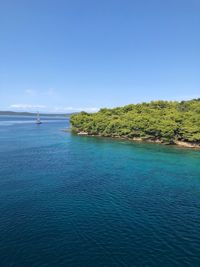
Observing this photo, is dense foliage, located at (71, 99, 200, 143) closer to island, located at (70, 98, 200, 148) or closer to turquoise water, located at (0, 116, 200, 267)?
island, located at (70, 98, 200, 148)

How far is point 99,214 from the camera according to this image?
120ft

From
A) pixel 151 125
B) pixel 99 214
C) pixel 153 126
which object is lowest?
pixel 99 214

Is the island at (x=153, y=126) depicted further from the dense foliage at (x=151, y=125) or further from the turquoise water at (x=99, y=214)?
the turquoise water at (x=99, y=214)

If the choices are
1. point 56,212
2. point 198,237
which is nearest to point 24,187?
point 56,212

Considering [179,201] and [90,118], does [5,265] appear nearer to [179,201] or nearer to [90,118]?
[179,201]

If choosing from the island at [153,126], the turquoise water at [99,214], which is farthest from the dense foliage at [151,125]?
the turquoise water at [99,214]

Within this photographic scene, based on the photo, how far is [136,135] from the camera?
11688cm

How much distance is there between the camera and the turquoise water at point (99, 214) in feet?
89.3

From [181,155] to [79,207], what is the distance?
52012 mm

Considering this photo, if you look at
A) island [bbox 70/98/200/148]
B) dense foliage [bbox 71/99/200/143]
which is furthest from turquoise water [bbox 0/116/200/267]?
dense foliage [bbox 71/99/200/143]

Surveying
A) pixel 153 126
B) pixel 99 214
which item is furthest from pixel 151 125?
pixel 99 214

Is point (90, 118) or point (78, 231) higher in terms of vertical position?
point (90, 118)

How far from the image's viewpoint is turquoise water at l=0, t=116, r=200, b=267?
1072 inches

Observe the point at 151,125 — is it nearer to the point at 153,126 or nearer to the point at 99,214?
the point at 153,126
